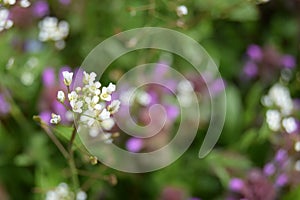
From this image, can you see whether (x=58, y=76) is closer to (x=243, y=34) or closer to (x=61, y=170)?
(x=61, y=170)

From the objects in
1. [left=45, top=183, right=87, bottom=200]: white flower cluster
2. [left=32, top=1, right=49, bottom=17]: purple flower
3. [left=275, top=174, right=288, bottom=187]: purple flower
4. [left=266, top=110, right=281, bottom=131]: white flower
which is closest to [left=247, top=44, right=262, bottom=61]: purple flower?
[left=266, top=110, right=281, bottom=131]: white flower

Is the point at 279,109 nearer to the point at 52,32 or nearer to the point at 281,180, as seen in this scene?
the point at 281,180

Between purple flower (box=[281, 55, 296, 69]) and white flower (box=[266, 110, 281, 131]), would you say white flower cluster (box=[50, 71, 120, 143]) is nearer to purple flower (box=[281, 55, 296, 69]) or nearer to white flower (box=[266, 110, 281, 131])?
white flower (box=[266, 110, 281, 131])

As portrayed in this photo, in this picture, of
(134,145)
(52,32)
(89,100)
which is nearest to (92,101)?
(89,100)

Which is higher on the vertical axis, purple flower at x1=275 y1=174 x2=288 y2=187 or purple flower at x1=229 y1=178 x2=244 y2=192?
purple flower at x1=275 y1=174 x2=288 y2=187

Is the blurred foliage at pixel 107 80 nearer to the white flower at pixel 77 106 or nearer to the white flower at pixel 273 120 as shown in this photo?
the white flower at pixel 273 120

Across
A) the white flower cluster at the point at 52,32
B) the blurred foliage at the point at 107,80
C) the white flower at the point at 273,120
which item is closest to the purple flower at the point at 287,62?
the blurred foliage at the point at 107,80
